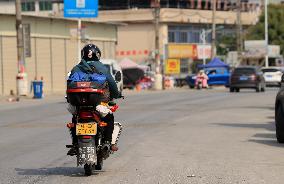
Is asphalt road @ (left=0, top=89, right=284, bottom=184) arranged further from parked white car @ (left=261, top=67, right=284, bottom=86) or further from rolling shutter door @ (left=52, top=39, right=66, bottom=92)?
parked white car @ (left=261, top=67, right=284, bottom=86)

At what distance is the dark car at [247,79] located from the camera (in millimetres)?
52719

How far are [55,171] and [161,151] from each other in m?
3.47

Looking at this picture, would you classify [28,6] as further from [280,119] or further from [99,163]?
[99,163]

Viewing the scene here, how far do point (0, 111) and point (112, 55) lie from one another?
131 feet

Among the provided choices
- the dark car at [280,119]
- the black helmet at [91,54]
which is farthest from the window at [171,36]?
the black helmet at [91,54]

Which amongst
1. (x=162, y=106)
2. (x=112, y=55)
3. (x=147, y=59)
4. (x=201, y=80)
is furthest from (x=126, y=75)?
(x=162, y=106)

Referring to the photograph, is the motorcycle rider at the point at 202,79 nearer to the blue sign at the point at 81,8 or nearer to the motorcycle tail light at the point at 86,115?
the blue sign at the point at 81,8

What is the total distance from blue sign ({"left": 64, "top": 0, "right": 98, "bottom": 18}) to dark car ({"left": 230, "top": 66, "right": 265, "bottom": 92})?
9315 mm

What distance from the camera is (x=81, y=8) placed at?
5156 cm

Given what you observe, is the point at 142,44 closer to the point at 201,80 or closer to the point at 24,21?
the point at 201,80

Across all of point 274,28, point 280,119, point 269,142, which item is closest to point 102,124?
point 280,119

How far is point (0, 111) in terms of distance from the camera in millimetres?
33125

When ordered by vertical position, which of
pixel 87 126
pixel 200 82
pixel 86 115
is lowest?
pixel 200 82

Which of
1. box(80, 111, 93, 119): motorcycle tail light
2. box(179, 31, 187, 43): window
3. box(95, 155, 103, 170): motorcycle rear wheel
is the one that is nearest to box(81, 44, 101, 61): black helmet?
box(80, 111, 93, 119): motorcycle tail light
